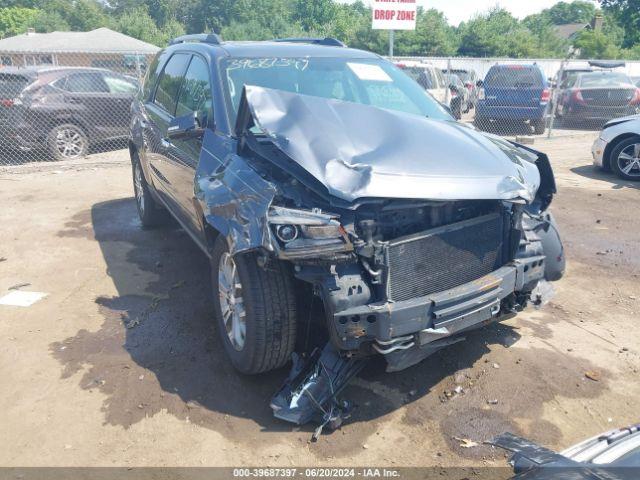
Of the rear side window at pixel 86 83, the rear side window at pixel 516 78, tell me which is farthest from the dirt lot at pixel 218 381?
the rear side window at pixel 516 78

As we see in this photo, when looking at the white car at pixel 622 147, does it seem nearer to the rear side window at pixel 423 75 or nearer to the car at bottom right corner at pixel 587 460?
the rear side window at pixel 423 75

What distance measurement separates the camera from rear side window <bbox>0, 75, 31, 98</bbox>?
367 inches

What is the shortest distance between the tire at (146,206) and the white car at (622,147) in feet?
23.0

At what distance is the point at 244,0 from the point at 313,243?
6670cm

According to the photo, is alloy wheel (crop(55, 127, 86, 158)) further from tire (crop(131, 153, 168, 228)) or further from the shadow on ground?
the shadow on ground

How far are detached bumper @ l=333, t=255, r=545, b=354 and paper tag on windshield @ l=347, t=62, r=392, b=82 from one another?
2.06 m

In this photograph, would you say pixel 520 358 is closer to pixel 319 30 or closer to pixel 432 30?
pixel 432 30

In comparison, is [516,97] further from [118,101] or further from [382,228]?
[382,228]

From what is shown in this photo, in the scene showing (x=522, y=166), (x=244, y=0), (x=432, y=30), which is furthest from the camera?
(x=244, y=0)

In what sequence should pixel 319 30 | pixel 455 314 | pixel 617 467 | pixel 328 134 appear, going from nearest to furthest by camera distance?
pixel 617 467, pixel 455 314, pixel 328 134, pixel 319 30

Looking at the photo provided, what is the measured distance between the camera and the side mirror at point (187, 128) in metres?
3.66

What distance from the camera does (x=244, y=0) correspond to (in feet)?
206

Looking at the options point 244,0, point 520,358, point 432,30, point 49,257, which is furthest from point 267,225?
point 244,0

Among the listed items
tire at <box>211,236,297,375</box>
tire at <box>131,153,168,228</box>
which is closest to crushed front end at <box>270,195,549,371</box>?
tire at <box>211,236,297,375</box>
